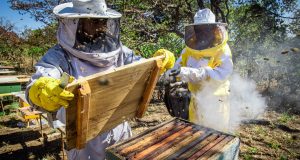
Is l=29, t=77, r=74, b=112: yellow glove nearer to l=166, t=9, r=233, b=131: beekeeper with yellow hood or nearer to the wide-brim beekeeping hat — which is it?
the wide-brim beekeeping hat

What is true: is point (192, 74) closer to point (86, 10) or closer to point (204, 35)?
point (204, 35)

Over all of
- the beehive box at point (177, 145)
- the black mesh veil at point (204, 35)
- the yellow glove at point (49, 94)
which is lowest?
the beehive box at point (177, 145)

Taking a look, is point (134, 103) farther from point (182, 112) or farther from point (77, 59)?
point (182, 112)

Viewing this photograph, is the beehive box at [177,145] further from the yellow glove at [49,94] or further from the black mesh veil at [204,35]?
the black mesh veil at [204,35]

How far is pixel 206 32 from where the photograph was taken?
335cm

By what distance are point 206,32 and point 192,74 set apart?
692mm

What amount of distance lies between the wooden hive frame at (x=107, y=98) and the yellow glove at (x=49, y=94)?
0.06 metres

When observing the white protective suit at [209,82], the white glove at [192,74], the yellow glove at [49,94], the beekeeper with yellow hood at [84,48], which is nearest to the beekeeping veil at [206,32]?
the white protective suit at [209,82]

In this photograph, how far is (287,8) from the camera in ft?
22.7

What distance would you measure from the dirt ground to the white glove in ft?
7.10

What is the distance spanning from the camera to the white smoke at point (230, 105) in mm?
3301

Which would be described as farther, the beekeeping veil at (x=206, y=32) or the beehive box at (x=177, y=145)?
the beekeeping veil at (x=206, y=32)

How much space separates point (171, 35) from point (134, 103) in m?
6.35

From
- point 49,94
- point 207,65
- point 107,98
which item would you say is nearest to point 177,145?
point 107,98
